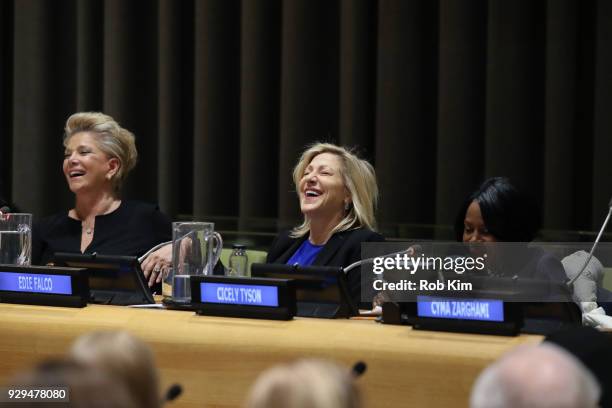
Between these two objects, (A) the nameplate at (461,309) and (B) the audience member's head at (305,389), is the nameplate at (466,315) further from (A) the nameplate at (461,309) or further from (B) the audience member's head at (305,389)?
(B) the audience member's head at (305,389)

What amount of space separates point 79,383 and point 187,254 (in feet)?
6.76

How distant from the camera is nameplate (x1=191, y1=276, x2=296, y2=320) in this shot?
2.75 meters

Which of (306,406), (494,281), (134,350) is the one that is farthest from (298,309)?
(306,406)

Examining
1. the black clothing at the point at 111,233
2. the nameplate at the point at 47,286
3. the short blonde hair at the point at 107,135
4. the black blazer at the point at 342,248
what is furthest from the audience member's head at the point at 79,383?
the short blonde hair at the point at 107,135

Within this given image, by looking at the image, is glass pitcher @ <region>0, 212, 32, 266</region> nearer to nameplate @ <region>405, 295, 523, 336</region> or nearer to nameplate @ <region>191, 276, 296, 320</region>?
nameplate @ <region>191, 276, 296, 320</region>

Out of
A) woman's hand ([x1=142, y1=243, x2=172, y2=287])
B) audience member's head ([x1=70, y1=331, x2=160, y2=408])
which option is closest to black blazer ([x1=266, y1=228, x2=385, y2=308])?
woman's hand ([x1=142, y1=243, x2=172, y2=287])

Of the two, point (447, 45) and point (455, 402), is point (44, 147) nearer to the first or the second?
point (447, 45)

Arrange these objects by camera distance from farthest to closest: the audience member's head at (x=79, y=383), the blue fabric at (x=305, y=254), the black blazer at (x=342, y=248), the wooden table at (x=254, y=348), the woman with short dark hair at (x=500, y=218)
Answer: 1. the blue fabric at (x=305, y=254)
2. the black blazer at (x=342, y=248)
3. the woman with short dark hair at (x=500, y=218)
4. the wooden table at (x=254, y=348)
5. the audience member's head at (x=79, y=383)

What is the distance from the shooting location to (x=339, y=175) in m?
3.82

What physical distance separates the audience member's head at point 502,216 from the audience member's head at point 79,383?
2.29 metres

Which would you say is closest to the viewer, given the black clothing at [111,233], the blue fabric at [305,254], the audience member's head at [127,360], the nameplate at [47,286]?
the audience member's head at [127,360]

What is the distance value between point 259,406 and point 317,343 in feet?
4.60

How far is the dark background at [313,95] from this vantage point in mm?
5062

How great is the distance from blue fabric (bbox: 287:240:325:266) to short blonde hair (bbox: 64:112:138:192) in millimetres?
820
